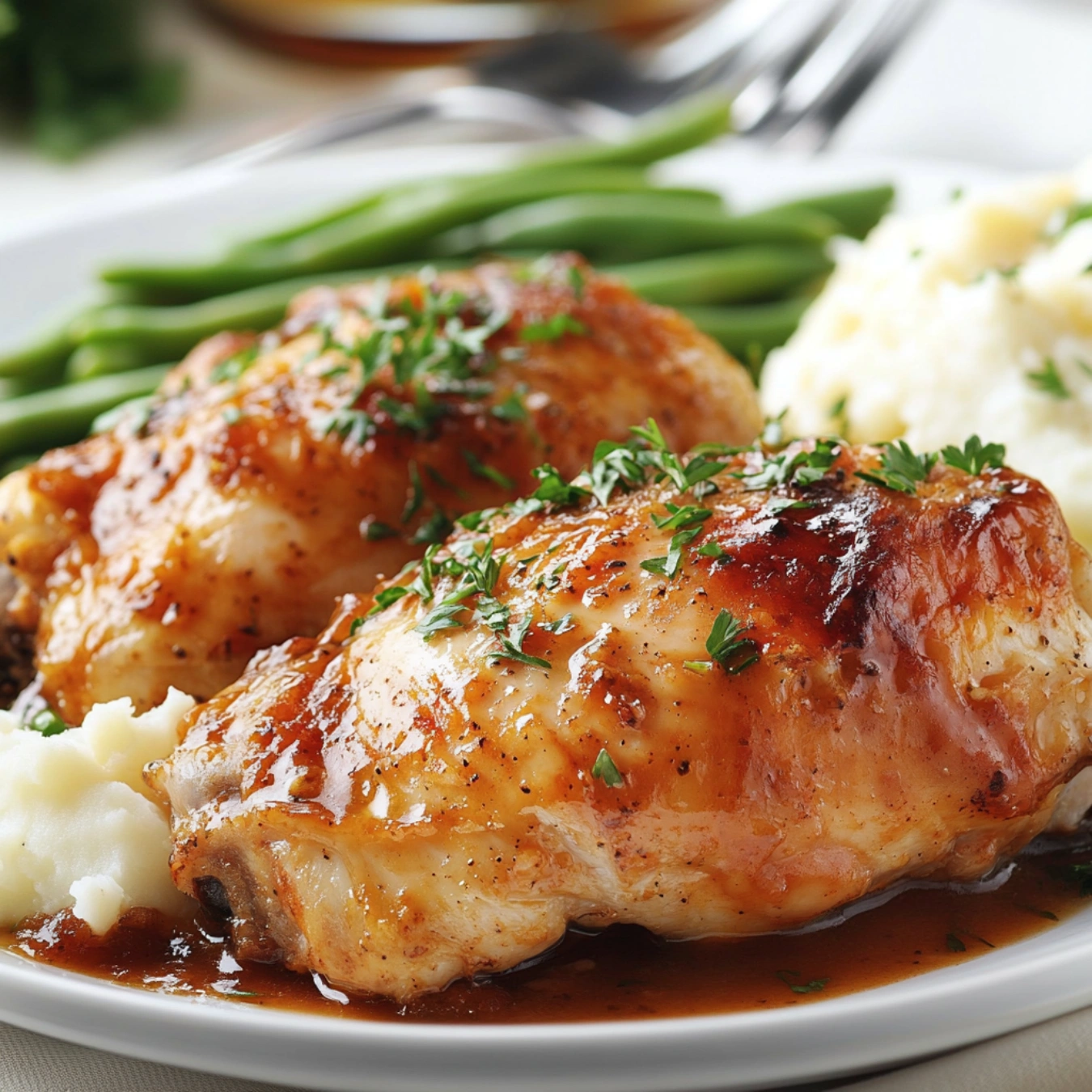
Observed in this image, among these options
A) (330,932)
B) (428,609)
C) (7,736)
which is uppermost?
(428,609)

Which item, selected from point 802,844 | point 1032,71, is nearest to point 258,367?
point 802,844

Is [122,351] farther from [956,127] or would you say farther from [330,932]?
[956,127]

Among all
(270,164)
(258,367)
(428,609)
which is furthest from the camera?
(270,164)

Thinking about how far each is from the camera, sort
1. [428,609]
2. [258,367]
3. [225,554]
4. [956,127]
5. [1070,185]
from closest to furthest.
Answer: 1. [428,609]
2. [225,554]
3. [258,367]
4. [1070,185]
5. [956,127]

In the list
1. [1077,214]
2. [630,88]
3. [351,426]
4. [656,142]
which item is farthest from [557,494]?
[630,88]

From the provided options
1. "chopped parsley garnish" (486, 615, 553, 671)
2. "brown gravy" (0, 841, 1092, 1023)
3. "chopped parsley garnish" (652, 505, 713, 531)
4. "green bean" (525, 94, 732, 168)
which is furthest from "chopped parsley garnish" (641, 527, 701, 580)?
"green bean" (525, 94, 732, 168)

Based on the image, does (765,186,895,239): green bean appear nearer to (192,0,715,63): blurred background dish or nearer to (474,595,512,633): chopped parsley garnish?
(192,0,715,63): blurred background dish

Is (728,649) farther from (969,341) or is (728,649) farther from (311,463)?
(969,341)
